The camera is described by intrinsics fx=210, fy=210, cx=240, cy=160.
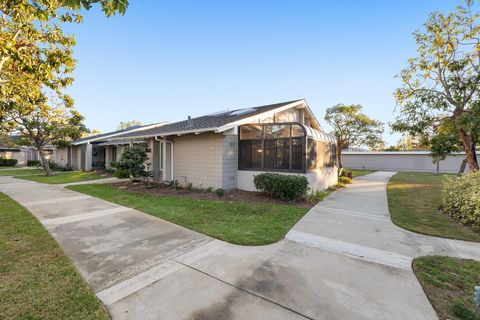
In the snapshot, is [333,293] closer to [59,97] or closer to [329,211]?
[329,211]

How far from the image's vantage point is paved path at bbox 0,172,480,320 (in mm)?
2506

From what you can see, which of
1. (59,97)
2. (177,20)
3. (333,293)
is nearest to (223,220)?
(333,293)

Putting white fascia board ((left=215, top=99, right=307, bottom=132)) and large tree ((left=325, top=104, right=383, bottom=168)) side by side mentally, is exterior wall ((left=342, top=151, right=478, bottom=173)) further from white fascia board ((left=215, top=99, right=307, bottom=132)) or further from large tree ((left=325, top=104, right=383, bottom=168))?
white fascia board ((left=215, top=99, right=307, bottom=132))

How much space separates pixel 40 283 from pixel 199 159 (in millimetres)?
7886

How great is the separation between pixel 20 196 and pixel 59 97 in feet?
36.6

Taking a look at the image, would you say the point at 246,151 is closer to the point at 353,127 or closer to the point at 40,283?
the point at 40,283

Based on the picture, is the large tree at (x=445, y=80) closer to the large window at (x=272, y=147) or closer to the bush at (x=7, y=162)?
the large window at (x=272, y=147)

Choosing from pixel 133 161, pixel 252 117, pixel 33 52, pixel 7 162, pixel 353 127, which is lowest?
pixel 7 162

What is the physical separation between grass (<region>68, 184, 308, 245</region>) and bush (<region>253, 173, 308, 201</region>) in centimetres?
66

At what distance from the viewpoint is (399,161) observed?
96.7 feet

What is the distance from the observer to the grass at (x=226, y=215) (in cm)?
483

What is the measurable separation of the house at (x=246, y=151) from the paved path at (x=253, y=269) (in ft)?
12.3

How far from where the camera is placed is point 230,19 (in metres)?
10.9

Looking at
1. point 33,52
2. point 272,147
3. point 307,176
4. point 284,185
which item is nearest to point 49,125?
point 33,52
